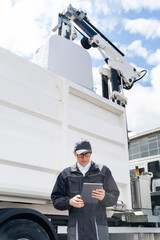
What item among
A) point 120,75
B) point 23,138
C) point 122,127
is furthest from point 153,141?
point 23,138

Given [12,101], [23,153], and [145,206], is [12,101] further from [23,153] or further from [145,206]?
[145,206]

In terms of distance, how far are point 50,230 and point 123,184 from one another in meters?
1.36

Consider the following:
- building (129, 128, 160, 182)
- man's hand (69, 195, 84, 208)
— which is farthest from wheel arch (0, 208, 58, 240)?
building (129, 128, 160, 182)

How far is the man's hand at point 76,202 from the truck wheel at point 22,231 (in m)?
0.42

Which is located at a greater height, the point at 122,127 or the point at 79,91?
the point at 79,91

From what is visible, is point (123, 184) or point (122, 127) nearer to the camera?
point (123, 184)

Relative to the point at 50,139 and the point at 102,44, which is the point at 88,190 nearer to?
the point at 50,139

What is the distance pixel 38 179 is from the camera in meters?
2.47

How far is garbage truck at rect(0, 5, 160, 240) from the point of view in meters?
2.27

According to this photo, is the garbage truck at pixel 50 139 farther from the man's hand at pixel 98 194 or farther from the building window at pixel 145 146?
the building window at pixel 145 146

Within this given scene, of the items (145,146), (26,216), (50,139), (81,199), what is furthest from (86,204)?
(145,146)

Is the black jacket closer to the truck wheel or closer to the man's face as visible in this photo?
the man's face

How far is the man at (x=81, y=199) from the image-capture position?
201cm

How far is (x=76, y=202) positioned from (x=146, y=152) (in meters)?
3.75
